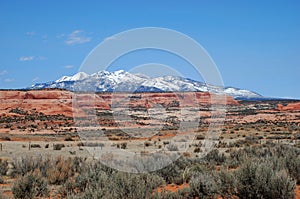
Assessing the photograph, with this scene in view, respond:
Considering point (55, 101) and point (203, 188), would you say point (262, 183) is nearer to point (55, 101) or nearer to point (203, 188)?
point (203, 188)

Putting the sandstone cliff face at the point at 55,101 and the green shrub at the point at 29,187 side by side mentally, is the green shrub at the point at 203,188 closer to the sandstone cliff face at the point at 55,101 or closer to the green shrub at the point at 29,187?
the green shrub at the point at 29,187

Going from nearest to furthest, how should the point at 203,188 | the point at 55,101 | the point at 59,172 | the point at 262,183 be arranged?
the point at 262,183 < the point at 203,188 < the point at 59,172 < the point at 55,101

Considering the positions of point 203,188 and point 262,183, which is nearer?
point 262,183

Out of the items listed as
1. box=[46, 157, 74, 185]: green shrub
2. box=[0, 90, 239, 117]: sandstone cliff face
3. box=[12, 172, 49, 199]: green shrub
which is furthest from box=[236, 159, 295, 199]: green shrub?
box=[0, 90, 239, 117]: sandstone cliff face

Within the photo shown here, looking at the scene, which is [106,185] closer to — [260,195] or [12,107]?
[260,195]

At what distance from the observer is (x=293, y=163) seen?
14.0m

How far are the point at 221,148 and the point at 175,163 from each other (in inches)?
521

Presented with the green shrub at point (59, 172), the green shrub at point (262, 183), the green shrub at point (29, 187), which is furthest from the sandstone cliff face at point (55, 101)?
the green shrub at point (262, 183)

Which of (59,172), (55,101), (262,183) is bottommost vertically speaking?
(59,172)

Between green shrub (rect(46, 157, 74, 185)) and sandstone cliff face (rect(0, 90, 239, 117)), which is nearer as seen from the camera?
green shrub (rect(46, 157, 74, 185))

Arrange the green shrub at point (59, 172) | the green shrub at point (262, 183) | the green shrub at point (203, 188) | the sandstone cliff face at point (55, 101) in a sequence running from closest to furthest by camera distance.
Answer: the green shrub at point (262, 183) < the green shrub at point (203, 188) < the green shrub at point (59, 172) < the sandstone cliff face at point (55, 101)

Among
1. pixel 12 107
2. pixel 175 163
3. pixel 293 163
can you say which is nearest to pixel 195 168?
pixel 175 163

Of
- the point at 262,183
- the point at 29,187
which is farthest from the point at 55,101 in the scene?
the point at 262,183

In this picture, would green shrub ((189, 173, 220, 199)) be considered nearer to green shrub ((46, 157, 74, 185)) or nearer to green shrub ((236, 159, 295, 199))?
green shrub ((236, 159, 295, 199))
